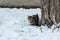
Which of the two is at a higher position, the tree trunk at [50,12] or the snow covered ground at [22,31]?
the tree trunk at [50,12]

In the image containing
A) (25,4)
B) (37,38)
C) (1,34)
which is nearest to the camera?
(37,38)

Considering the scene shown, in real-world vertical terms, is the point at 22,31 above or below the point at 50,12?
below

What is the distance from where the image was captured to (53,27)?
429cm

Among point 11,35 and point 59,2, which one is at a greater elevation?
point 59,2

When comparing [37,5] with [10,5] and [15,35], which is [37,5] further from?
[15,35]

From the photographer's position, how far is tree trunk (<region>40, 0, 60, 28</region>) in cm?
431

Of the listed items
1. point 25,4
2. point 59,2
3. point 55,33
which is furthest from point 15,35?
point 25,4

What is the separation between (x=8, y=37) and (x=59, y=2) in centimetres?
118

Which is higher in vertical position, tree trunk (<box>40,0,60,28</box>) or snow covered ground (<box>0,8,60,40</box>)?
tree trunk (<box>40,0,60,28</box>)

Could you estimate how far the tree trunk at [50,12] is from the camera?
431 centimetres

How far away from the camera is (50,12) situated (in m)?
4.38

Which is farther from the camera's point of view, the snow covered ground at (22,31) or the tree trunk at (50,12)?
the tree trunk at (50,12)

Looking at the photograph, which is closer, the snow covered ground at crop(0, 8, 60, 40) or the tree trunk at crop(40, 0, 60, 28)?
the snow covered ground at crop(0, 8, 60, 40)

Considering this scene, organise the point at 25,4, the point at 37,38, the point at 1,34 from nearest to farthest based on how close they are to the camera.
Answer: the point at 37,38 < the point at 1,34 < the point at 25,4
